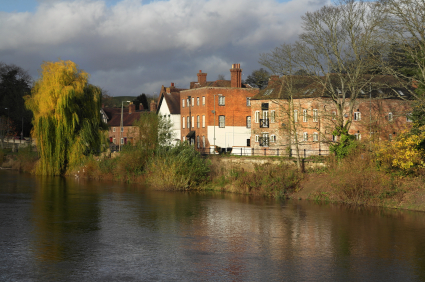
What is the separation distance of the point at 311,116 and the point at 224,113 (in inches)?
1137

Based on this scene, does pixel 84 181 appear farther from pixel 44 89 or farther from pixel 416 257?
pixel 416 257

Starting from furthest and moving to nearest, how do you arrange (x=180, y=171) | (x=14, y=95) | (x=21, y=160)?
(x=14, y=95) → (x=21, y=160) → (x=180, y=171)

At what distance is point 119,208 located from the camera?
28047 millimetres

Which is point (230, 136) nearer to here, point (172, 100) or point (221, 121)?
point (221, 121)

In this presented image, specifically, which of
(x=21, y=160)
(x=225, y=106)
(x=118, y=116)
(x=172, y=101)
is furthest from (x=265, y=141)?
(x=118, y=116)

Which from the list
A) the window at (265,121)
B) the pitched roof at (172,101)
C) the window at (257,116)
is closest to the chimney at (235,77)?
the window at (257,116)

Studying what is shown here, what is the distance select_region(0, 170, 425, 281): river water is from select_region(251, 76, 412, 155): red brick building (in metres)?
9.32

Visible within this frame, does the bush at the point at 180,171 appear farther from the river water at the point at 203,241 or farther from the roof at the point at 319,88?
the roof at the point at 319,88

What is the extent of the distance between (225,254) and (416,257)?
6.66 m

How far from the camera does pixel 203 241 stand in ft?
62.3

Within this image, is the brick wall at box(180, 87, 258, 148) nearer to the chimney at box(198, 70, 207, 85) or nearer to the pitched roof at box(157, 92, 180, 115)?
the chimney at box(198, 70, 207, 85)

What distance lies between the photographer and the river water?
14375mm

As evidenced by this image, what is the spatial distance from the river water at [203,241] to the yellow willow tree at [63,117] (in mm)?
15919

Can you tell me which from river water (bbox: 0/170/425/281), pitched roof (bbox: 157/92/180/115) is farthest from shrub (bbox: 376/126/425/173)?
pitched roof (bbox: 157/92/180/115)
